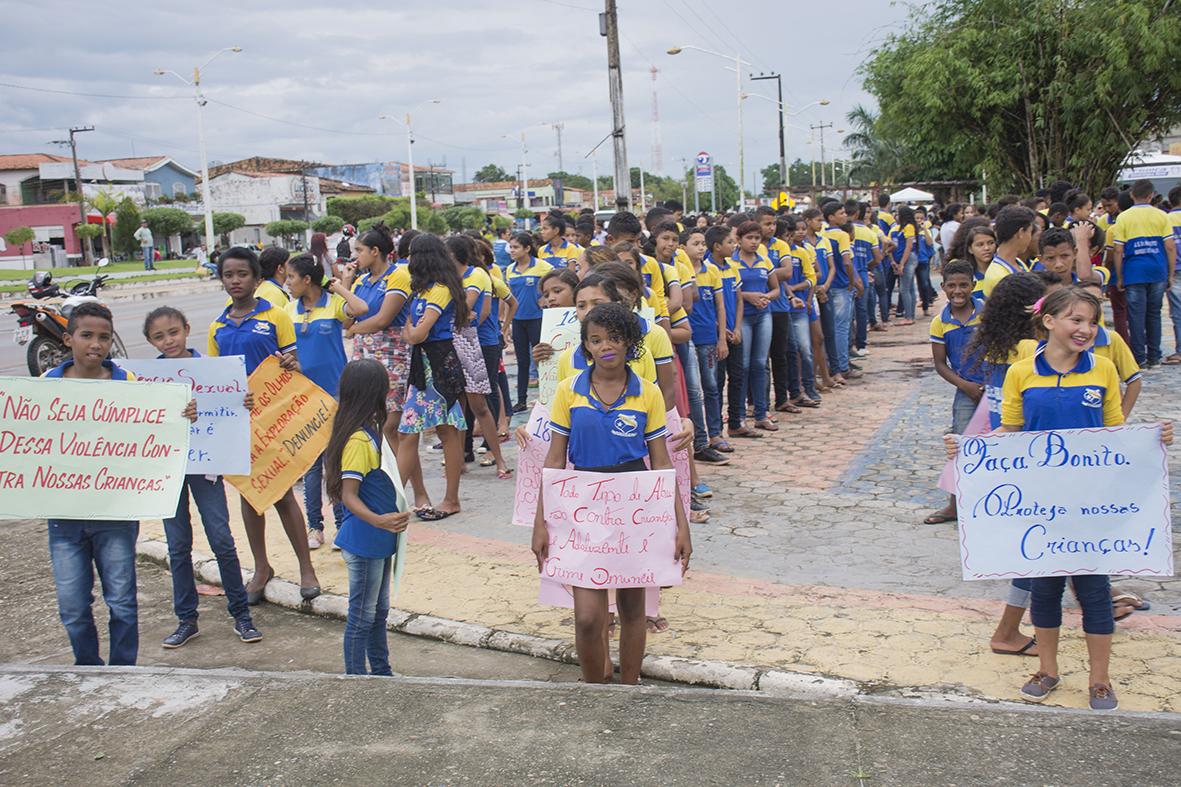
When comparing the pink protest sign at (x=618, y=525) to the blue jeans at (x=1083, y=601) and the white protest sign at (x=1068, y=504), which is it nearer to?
the white protest sign at (x=1068, y=504)

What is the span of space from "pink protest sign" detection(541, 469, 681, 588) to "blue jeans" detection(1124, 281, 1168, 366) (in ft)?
30.1

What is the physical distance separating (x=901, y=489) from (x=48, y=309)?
12.1 meters

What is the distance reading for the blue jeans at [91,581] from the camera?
5.02 metres

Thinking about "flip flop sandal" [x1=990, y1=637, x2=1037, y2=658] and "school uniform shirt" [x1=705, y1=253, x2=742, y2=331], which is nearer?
"flip flop sandal" [x1=990, y1=637, x2=1037, y2=658]

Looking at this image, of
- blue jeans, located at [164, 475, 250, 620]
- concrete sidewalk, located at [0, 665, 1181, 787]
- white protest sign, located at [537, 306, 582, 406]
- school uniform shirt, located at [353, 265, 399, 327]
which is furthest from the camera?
school uniform shirt, located at [353, 265, 399, 327]

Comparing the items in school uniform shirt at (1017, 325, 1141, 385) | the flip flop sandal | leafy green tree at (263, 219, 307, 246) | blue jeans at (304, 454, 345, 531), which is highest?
leafy green tree at (263, 219, 307, 246)

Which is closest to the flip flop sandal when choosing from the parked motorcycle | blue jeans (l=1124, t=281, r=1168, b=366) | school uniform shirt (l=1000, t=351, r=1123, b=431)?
school uniform shirt (l=1000, t=351, r=1123, b=431)

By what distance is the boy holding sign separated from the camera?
5020mm

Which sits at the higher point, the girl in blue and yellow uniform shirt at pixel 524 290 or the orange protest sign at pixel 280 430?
the girl in blue and yellow uniform shirt at pixel 524 290

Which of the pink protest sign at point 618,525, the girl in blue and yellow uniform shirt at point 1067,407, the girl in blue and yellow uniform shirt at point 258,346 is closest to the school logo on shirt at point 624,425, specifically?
the pink protest sign at point 618,525

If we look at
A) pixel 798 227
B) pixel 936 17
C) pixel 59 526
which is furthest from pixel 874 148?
pixel 59 526

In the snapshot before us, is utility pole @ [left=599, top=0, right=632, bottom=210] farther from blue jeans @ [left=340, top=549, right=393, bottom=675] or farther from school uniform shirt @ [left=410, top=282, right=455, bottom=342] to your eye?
blue jeans @ [left=340, top=549, right=393, bottom=675]

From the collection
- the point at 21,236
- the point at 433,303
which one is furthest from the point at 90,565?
the point at 21,236

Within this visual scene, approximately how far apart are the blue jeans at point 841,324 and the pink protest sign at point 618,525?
8529 mm
